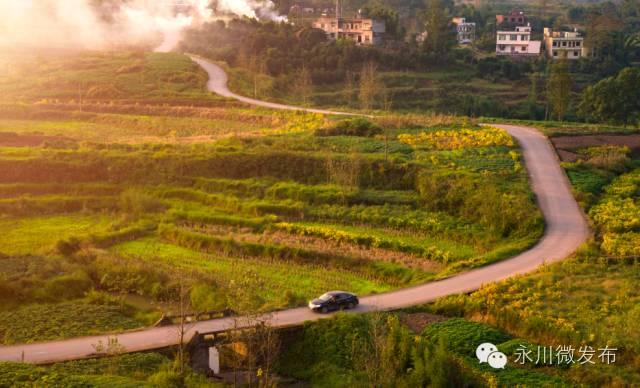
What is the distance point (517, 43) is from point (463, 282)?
56507 millimetres

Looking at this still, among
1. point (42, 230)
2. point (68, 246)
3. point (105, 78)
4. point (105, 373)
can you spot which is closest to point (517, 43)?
point (105, 78)

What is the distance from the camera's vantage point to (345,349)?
18.8 metres

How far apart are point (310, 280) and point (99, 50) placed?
54557 millimetres

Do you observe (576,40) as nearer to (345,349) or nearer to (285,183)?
(285,183)

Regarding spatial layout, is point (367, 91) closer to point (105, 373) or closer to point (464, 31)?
point (105, 373)

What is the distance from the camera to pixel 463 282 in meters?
22.3

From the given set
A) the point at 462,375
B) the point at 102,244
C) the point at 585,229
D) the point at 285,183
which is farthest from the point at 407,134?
the point at 462,375

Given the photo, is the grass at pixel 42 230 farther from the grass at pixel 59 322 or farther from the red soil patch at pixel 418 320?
the red soil patch at pixel 418 320

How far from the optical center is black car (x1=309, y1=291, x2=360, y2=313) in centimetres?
2047

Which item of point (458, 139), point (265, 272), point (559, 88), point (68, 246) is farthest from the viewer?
point (559, 88)

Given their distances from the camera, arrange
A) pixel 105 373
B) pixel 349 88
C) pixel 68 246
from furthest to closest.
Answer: pixel 349 88, pixel 68 246, pixel 105 373

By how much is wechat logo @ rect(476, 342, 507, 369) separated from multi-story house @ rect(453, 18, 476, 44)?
69.2 m

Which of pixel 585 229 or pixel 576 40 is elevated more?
pixel 576 40

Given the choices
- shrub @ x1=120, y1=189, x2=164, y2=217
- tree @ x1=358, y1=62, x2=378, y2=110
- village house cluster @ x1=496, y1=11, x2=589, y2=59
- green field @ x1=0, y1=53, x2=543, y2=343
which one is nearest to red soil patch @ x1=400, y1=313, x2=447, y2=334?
green field @ x1=0, y1=53, x2=543, y2=343
